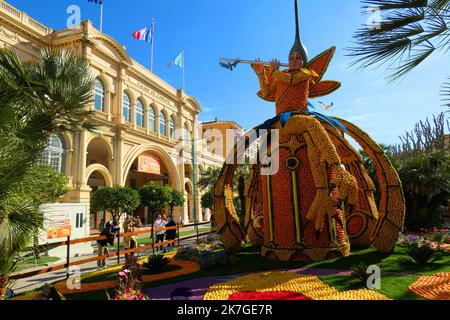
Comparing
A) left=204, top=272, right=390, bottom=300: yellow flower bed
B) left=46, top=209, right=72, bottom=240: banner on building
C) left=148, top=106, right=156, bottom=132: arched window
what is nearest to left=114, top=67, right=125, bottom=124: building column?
left=148, top=106, right=156, bottom=132: arched window

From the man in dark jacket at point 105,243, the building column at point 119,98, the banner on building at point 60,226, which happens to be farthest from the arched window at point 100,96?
the man in dark jacket at point 105,243

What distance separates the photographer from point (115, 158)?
27.8 metres

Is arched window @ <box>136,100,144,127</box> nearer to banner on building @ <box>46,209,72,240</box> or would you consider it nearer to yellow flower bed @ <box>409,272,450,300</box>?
banner on building @ <box>46,209,72,240</box>

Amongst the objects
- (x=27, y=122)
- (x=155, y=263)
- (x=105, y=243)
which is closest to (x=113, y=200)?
(x=105, y=243)

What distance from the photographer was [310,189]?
8078 millimetres

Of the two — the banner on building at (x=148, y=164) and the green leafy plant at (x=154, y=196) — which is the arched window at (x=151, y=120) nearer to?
the banner on building at (x=148, y=164)

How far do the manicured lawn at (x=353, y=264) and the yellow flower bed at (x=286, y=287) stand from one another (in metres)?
0.27

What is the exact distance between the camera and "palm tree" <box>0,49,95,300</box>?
4125 mm

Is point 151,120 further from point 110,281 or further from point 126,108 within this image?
point 110,281

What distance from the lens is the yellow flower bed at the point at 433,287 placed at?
4.79m

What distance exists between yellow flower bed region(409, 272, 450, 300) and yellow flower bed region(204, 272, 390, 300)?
673 mm
